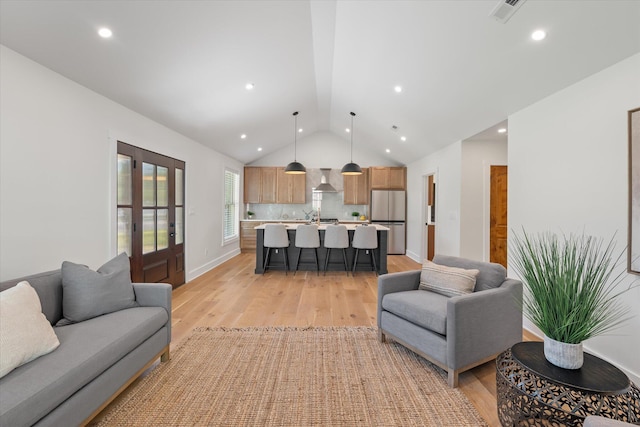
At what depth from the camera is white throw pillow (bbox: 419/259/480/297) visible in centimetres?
247

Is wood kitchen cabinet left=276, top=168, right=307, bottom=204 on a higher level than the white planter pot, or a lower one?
higher

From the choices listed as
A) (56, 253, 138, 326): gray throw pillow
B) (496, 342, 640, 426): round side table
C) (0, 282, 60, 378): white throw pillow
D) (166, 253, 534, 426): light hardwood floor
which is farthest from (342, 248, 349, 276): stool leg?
(0, 282, 60, 378): white throw pillow

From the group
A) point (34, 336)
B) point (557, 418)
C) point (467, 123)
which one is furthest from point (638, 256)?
point (34, 336)

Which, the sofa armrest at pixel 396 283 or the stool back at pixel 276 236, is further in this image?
Result: the stool back at pixel 276 236

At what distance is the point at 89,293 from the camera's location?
6.87 feet

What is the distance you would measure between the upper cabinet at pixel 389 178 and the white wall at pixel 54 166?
5553mm

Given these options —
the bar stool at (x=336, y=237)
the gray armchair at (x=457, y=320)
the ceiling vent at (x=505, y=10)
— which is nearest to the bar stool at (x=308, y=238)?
the bar stool at (x=336, y=237)

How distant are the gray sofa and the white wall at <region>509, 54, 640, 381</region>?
354 cm

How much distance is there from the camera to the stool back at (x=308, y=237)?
5320 millimetres

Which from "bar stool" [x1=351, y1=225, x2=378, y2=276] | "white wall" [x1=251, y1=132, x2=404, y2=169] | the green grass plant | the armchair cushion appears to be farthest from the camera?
"white wall" [x1=251, y1=132, x2=404, y2=169]

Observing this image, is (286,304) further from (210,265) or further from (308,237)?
(210,265)

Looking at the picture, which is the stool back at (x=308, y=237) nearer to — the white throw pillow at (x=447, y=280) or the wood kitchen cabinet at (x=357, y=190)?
the white throw pillow at (x=447, y=280)

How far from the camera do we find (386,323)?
2.67 meters

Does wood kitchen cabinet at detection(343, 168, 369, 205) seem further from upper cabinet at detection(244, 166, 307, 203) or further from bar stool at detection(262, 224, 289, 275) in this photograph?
bar stool at detection(262, 224, 289, 275)
